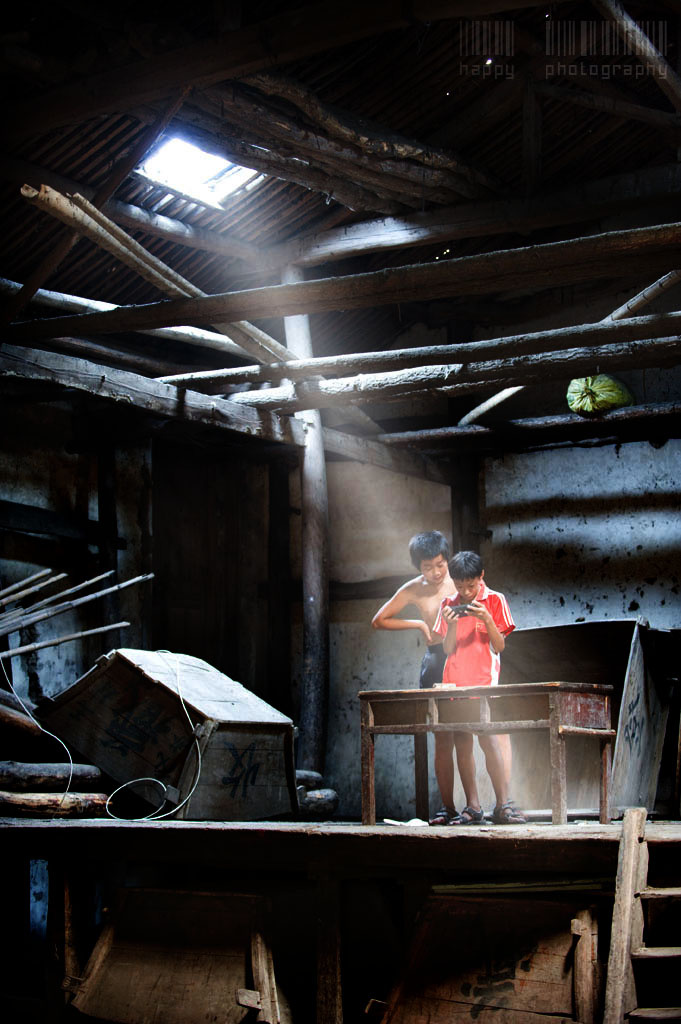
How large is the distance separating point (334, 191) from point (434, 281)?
226cm

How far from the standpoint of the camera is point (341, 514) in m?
10.7

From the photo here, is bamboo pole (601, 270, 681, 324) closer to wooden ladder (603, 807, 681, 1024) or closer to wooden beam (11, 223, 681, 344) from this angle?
wooden beam (11, 223, 681, 344)

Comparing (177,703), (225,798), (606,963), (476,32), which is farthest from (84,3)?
(606,963)

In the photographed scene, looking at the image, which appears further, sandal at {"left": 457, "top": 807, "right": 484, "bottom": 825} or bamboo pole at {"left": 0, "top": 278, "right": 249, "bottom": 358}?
bamboo pole at {"left": 0, "top": 278, "right": 249, "bottom": 358}

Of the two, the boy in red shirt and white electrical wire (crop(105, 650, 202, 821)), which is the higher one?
the boy in red shirt

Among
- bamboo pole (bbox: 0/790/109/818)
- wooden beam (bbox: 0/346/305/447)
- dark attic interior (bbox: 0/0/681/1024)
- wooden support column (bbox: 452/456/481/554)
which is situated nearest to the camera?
dark attic interior (bbox: 0/0/681/1024)

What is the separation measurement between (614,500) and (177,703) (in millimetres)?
5002

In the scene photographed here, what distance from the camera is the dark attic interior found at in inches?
191

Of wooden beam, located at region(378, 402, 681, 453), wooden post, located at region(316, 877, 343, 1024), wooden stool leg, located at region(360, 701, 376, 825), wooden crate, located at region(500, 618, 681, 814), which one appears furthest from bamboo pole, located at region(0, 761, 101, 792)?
wooden beam, located at region(378, 402, 681, 453)

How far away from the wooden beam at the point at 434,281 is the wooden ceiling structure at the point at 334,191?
0.5 inches

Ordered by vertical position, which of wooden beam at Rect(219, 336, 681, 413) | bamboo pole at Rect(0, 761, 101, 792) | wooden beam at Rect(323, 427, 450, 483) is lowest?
bamboo pole at Rect(0, 761, 101, 792)

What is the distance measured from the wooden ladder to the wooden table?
95 cm

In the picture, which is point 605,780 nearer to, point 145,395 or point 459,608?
point 459,608

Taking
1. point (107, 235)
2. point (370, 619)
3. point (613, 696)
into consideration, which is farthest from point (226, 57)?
point (370, 619)
